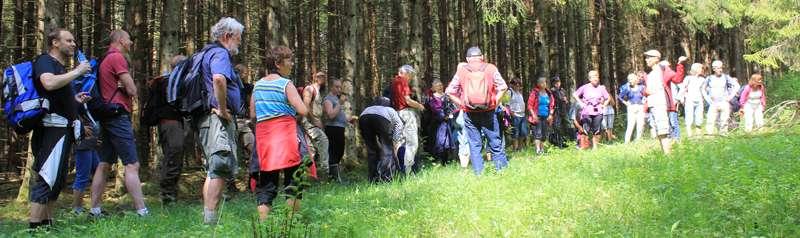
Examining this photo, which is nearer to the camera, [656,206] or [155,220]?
[656,206]

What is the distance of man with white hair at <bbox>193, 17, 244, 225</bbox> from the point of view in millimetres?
5191

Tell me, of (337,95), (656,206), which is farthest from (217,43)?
(337,95)

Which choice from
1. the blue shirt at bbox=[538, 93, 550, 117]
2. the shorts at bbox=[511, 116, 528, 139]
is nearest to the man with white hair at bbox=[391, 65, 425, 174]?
the shorts at bbox=[511, 116, 528, 139]

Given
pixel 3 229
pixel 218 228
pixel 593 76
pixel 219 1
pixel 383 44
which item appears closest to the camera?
pixel 218 228

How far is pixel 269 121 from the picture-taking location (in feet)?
16.9

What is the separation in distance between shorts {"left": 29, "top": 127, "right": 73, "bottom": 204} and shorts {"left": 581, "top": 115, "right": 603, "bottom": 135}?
10.2 meters

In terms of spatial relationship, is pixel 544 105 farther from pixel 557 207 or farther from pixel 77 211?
pixel 77 211

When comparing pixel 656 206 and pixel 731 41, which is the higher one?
pixel 731 41

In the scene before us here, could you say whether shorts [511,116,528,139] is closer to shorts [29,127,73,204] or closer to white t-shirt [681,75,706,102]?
white t-shirt [681,75,706,102]

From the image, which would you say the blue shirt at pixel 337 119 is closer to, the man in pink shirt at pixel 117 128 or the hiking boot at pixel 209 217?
the man in pink shirt at pixel 117 128

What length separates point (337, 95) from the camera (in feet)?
35.8

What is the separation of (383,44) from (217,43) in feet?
70.0

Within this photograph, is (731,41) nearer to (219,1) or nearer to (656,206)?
(219,1)

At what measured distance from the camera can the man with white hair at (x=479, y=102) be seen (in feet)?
26.8
